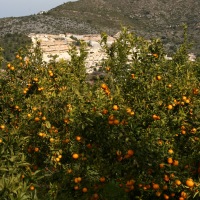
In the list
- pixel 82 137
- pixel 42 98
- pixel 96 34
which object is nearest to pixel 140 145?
pixel 82 137

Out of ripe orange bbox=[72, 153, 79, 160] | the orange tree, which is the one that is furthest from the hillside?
ripe orange bbox=[72, 153, 79, 160]

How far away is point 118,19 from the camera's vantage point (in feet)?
332

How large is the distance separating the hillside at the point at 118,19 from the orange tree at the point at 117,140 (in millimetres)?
74874

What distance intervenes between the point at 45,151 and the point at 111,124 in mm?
2418

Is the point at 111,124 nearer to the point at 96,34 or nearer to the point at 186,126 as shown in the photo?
the point at 186,126

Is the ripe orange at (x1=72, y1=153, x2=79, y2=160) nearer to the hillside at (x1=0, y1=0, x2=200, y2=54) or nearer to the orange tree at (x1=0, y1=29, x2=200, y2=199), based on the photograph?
the orange tree at (x1=0, y1=29, x2=200, y2=199)

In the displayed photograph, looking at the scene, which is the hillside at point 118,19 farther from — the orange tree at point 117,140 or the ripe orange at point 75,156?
the ripe orange at point 75,156

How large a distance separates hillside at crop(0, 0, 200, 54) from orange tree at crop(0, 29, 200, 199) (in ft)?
246

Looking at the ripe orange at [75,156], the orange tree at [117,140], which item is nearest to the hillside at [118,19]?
the orange tree at [117,140]

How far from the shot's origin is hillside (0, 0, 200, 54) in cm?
8781

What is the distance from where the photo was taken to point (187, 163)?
19.2ft

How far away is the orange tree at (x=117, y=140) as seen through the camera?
569 centimetres

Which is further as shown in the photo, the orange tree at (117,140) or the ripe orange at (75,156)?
the ripe orange at (75,156)

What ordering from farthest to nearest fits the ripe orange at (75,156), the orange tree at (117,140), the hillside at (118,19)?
the hillside at (118,19)
the ripe orange at (75,156)
the orange tree at (117,140)
